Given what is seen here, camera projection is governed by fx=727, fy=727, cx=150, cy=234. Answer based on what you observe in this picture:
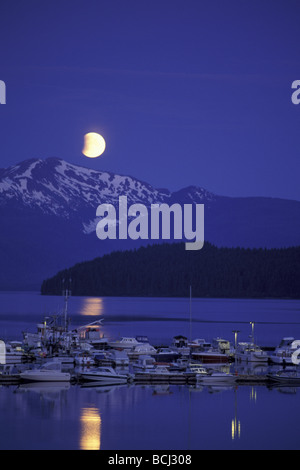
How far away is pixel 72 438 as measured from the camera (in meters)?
34.4

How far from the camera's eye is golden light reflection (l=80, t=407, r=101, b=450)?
3316cm

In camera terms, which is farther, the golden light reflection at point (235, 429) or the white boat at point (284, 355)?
the white boat at point (284, 355)

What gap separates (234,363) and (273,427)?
31.7 metres

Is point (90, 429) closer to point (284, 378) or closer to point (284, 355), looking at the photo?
point (284, 378)

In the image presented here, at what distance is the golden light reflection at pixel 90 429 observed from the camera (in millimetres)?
33156

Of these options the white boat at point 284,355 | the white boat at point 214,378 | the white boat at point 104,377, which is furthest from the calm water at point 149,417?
the white boat at point 284,355

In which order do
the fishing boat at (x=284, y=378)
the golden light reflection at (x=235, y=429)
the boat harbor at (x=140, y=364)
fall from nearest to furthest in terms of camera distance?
the golden light reflection at (x=235, y=429) → the boat harbor at (x=140, y=364) → the fishing boat at (x=284, y=378)

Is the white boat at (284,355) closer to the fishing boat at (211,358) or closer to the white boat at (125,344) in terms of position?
the fishing boat at (211,358)

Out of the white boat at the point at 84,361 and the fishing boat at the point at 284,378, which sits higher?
the white boat at the point at 84,361

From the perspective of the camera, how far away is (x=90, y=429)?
120 ft

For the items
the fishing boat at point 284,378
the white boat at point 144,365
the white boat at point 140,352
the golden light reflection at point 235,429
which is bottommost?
the golden light reflection at point 235,429

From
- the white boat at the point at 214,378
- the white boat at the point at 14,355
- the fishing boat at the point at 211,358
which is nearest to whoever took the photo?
the white boat at the point at 214,378
